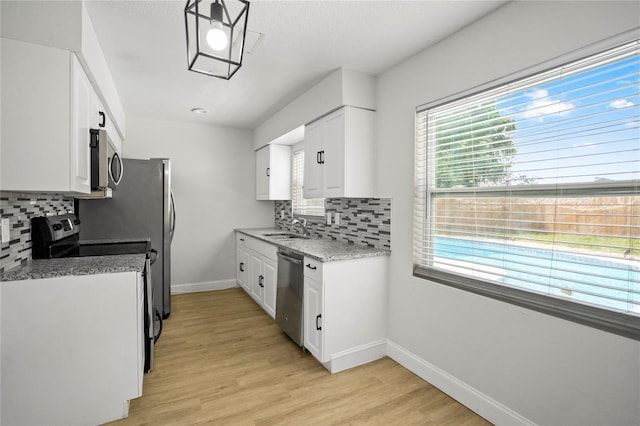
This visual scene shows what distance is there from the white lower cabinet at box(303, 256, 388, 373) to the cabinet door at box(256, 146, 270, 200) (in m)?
2.18

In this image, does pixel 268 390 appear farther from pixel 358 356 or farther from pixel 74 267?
pixel 74 267

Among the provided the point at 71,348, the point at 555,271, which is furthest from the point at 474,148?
the point at 71,348

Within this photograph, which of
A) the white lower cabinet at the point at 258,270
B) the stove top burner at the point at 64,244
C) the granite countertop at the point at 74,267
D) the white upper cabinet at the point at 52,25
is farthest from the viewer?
the white lower cabinet at the point at 258,270

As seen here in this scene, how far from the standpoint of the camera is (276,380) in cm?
231

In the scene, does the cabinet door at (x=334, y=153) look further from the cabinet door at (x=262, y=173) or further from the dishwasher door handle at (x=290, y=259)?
the cabinet door at (x=262, y=173)

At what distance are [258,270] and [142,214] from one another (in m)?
1.43

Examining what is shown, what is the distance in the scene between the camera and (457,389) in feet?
6.82

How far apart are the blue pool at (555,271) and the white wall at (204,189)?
11.6 feet

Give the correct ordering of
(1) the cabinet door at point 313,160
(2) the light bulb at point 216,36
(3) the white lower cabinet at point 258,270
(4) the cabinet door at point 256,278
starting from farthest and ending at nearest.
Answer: (4) the cabinet door at point 256,278 < (3) the white lower cabinet at point 258,270 < (1) the cabinet door at point 313,160 < (2) the light bulb at point 216,36

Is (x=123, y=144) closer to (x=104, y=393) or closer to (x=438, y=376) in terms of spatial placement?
(x=104, y=393)

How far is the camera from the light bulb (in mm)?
1015

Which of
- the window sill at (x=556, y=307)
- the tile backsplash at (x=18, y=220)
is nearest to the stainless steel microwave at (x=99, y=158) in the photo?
the tile backsplash at (x=18, y=220)

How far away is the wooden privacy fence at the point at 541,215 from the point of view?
1.40 meters

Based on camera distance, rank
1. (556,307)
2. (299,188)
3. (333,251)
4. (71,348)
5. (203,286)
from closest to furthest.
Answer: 1. (556,307)
2. (71,348)
3. (333,251)
4. (299,188)
5. (203,286)
